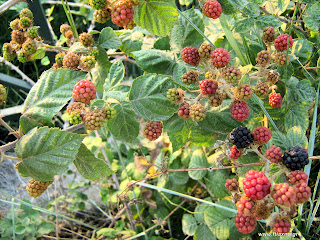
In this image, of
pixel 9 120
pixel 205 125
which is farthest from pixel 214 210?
pixel 9 120

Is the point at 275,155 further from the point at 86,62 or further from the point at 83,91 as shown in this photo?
the point at 86,62

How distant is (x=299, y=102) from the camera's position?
3.84ft

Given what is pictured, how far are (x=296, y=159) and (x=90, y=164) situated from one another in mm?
637

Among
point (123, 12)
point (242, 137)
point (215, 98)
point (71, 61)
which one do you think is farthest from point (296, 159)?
point (71, 61)

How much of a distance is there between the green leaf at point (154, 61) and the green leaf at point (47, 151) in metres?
0.38

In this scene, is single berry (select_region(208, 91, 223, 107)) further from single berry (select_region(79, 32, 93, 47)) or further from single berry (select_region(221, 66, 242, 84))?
single berry (select_region(79, 32, 93, 47))

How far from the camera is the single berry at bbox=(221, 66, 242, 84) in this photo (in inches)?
35.3

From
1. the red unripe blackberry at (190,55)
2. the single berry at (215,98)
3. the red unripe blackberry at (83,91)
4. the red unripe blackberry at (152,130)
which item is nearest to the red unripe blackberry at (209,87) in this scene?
the single berry at (215,98)

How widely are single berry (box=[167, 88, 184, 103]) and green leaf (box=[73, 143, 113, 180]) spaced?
1.04 ft

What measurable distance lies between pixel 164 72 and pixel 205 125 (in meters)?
0.26

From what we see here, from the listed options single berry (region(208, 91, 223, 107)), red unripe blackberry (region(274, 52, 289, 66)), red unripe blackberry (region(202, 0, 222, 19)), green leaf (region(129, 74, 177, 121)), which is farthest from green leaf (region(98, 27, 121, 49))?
red unripe blackberry (region(274, 52, 289, 66))

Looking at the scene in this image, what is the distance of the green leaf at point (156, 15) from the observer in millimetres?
976

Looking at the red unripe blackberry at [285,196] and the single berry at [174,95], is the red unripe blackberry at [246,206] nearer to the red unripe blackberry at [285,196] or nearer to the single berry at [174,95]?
the red unripe blackberry at [285,196]

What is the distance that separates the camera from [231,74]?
0.90m
